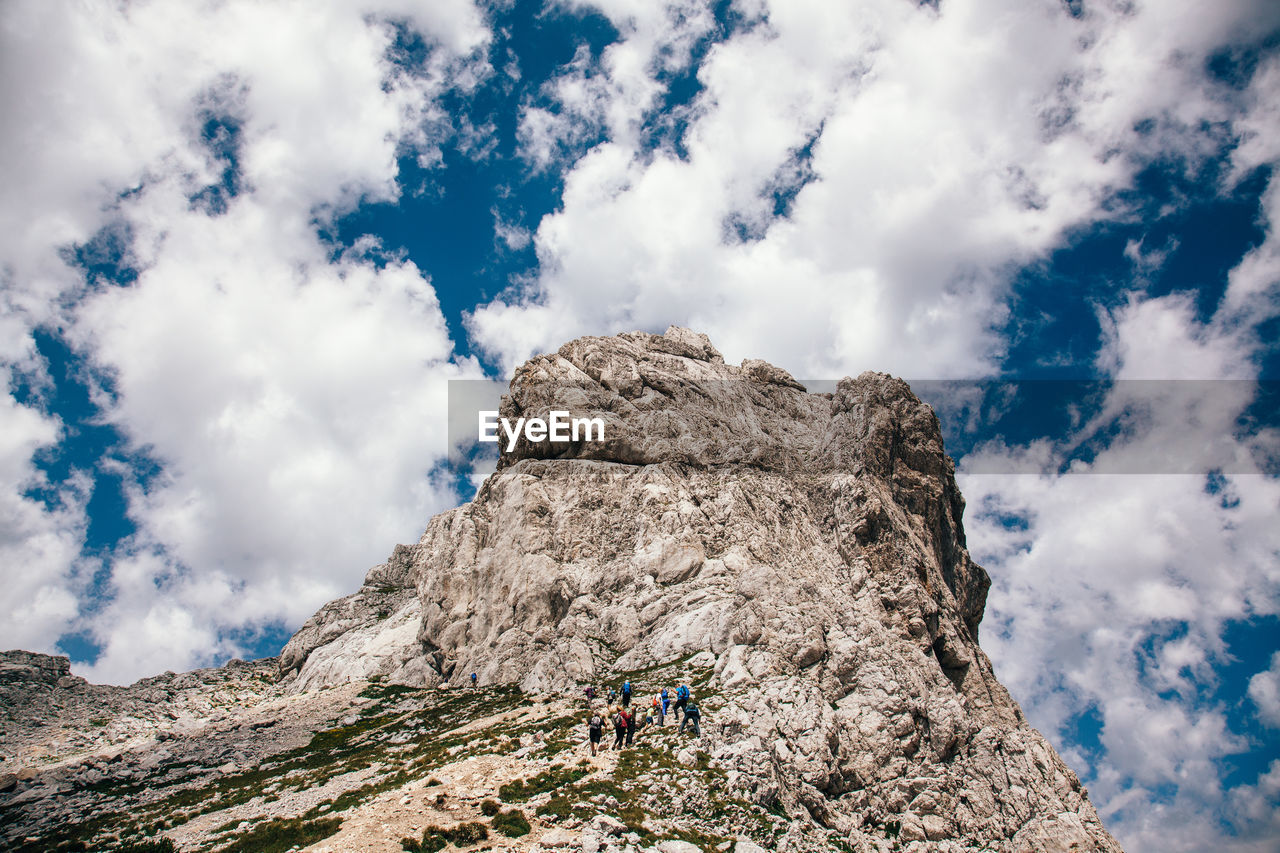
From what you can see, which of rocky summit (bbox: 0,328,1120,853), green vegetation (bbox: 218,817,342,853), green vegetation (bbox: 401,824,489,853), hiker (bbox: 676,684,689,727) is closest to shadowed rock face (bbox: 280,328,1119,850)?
rocky summit (bbox: 0,328,1120,853)

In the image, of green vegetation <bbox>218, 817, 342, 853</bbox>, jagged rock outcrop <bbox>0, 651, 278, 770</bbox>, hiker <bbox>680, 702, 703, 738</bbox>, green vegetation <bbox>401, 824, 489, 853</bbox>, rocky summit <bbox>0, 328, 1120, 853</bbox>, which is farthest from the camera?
jagged rock outcrop <bbox>0, 651, 278, 770</bbox>

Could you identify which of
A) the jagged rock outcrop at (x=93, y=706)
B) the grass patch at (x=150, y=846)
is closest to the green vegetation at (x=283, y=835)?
the grass patch at (x=150, y=846)

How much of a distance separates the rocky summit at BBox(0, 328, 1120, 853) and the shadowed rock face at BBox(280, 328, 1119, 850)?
0.25 m

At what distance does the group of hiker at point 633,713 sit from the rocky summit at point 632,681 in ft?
2.40

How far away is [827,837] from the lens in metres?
29.0

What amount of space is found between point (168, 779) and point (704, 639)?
3760cm

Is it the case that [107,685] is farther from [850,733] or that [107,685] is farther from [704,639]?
[850,733]

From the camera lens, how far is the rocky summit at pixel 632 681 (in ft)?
95.5

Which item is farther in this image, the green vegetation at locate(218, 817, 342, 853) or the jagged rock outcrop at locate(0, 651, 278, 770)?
the jagged rock outcrop at locate(0, 651, 278, 770)

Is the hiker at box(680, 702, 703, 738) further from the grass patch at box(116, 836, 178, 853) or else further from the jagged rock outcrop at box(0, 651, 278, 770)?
the jagged rock outcrop at box(0, 651, 278, 770)

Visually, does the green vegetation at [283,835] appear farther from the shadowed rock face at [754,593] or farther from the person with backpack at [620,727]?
the shadowed rock face at [754,593]

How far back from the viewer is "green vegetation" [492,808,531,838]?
78.4ft

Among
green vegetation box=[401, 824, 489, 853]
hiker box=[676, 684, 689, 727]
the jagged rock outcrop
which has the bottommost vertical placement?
green vegetation box=[401, 824, 489, 853]

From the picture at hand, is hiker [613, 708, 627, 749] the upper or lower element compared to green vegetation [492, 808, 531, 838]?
upper
